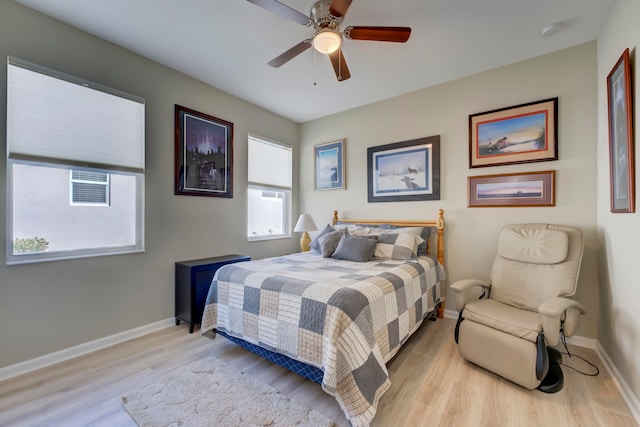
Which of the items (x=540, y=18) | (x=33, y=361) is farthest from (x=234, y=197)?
(x=540, y=18)

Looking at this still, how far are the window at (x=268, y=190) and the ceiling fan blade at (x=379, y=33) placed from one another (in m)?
2.27

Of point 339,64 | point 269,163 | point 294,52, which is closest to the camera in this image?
point 294,52

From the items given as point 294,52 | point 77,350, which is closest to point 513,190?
point 294,52

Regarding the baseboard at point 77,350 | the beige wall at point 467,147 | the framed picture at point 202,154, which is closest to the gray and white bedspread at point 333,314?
the baseboard at point 77,350

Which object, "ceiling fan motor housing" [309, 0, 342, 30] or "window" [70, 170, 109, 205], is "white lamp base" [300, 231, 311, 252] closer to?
"window" [70, 170, 109, 205]

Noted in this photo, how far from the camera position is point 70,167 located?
223 centimetres

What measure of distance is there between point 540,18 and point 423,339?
2958mm

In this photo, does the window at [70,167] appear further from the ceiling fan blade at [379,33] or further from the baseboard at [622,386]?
the baseboard at [622,386]

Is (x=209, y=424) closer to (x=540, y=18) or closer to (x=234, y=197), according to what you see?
(x=234, y=197)

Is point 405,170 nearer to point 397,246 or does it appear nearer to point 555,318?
point 397,246

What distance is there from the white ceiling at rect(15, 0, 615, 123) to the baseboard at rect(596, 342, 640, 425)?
2721 millimetres

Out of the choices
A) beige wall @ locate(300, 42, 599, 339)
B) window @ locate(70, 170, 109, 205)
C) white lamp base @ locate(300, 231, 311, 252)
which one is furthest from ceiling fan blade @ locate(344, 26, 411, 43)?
white lamp base @ locate(300, 231, 311, 252)

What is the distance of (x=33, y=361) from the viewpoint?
203 cm

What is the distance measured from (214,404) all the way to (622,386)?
8.89 feet
